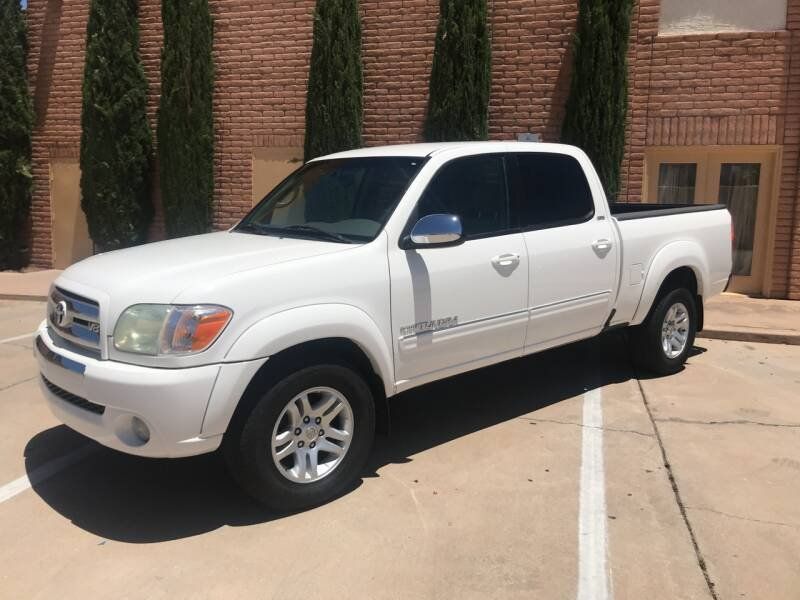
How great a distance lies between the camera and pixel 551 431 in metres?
5.06

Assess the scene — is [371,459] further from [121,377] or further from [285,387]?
[121,377]

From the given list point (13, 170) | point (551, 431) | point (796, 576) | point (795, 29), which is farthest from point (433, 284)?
point (13, 170)

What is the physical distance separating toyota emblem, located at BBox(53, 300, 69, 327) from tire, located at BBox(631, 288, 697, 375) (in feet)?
14.6

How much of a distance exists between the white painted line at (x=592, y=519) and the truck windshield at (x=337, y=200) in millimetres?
1921

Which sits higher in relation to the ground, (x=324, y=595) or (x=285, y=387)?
(x=285, y=387)

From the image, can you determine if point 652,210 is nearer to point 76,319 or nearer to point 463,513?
point 463,513

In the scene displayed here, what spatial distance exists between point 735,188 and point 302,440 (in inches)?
328

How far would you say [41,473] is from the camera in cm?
434

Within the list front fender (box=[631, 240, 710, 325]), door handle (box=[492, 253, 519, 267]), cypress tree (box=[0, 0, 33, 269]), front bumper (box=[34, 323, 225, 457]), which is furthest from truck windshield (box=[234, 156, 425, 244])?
cypress tree (box=[0, 0, 33, 269])

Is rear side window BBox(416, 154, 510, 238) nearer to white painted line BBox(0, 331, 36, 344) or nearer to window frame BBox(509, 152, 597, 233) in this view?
window frame BBox(509, 152, 597, 233)

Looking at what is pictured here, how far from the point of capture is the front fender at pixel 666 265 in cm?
588

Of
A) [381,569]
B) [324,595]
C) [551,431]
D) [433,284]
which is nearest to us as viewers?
[324,595]

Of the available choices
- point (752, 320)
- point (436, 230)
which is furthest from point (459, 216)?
point (752, 320)

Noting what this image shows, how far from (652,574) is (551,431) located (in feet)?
5.93
